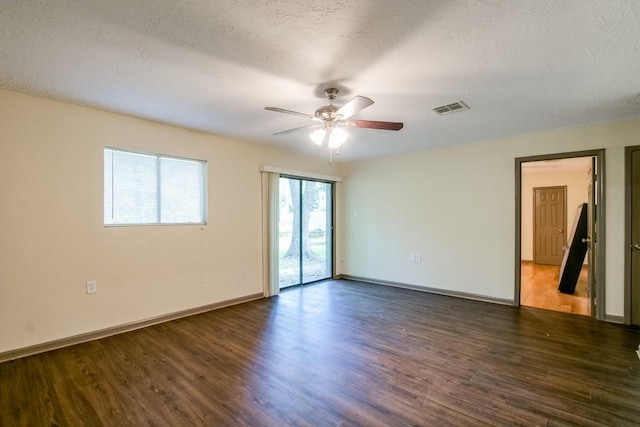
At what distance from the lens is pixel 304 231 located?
18.3 ft

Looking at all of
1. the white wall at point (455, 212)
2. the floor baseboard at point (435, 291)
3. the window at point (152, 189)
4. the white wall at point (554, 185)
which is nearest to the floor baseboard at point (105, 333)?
the window at point (152, 189)

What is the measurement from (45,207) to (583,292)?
24.1ft

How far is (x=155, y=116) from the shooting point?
3.40 meters

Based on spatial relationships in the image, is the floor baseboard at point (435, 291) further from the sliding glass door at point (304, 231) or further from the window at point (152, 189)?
the window at point (152, 189)

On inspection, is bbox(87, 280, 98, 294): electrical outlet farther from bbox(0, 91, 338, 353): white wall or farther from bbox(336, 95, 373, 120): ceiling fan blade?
bbox(336, 95, 373, 120): ceiling fan blade

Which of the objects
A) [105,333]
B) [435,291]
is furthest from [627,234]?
[105,333]

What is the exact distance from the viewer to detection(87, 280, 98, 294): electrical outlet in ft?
10.3

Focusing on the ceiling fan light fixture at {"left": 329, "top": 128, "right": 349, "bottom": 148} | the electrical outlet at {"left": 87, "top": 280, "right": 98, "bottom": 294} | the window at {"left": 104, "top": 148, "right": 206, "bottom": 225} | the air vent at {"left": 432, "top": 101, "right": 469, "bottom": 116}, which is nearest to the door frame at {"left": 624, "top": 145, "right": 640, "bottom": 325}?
the air vent at {"left": 432, "top": 101, "right": 469, "bottom": 116}

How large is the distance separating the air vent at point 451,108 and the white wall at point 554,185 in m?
4.88

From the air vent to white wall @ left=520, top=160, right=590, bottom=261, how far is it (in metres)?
4.88

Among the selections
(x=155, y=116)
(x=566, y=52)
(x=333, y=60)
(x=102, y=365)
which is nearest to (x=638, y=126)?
(x=566, y=52)

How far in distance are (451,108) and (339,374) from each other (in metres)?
2.75

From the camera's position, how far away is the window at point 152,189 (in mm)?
3348

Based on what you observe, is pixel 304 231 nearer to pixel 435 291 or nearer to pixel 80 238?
pixel 435 291
